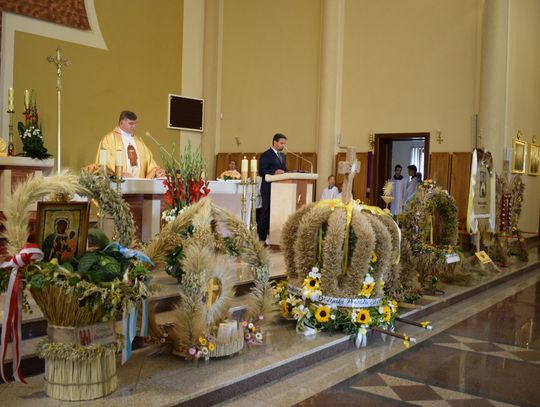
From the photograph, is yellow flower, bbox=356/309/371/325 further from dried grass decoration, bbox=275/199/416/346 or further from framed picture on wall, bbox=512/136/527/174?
framed picture on wall, bbox=512/136/527/174

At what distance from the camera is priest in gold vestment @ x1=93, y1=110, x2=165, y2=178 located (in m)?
6.74

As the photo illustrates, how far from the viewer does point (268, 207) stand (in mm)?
8688

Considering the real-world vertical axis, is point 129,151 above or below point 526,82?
below

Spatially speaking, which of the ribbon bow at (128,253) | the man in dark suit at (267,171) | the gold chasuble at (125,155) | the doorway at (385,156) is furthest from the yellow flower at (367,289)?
the doorway at (385,156)

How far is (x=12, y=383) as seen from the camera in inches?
118

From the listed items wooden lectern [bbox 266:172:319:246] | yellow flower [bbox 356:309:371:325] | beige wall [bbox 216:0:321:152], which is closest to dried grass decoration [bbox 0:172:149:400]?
yellow flower [bbox 356:309:371:325]

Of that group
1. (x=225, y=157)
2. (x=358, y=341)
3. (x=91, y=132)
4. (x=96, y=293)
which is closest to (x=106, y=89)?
(x=91, y=132)

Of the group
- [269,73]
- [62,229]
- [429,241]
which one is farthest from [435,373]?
[269,73]

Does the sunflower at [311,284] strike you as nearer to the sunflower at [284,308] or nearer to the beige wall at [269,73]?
the sunflower at [284,308]

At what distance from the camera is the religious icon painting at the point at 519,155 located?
1268 cm

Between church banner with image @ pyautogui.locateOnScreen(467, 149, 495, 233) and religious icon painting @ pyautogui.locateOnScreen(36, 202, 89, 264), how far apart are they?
6168 millimetres

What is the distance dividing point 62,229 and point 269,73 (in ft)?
41.1

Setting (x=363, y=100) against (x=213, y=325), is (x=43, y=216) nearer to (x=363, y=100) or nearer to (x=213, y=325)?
(x=213, y=325)

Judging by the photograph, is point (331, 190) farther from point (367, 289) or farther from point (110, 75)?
point (367, 289)
